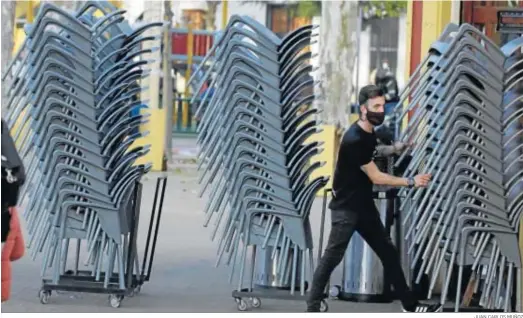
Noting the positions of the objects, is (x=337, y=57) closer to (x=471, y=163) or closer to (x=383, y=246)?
(x=383, y=246)

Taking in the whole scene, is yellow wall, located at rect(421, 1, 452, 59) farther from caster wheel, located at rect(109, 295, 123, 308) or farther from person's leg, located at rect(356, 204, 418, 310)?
caster wheel, located at rect(109, 295, 123, 308)

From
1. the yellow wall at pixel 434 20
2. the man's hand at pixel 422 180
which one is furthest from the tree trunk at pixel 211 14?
the man's hand at pixel 422 180

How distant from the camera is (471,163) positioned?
888 cm

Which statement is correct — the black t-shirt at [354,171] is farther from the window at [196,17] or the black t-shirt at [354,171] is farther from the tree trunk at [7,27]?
the window at [196,17]

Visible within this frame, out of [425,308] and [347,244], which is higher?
[347,244]

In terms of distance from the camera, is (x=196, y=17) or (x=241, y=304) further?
(x=196, y=17)

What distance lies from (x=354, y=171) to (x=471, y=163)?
2.59 ft

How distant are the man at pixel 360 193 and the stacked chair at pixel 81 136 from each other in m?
1.59

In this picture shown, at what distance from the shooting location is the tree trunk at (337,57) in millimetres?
20688

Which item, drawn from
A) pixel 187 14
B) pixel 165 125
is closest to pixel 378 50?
pixel 187 14

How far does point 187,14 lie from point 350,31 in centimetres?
2155

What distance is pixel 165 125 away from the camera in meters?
21.7

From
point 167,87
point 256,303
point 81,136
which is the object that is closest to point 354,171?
point 256,303

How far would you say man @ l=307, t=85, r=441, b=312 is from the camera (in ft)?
29.3
